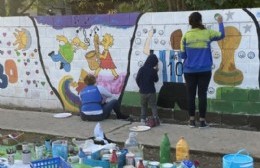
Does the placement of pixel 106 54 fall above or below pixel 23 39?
below

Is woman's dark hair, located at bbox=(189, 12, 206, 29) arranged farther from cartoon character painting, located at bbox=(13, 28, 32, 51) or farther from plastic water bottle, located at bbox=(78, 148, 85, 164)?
cartoon character painting, located at bbox=(13, 28, 32, 51)

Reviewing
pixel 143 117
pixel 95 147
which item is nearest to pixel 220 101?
pixel 143 117

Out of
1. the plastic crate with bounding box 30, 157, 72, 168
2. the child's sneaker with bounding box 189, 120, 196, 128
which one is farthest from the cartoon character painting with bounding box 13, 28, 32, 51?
the plastic crate with bounding box 30, 157, 72, 168

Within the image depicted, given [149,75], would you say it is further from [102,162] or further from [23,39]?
[102,162]

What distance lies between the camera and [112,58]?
8.74 meters

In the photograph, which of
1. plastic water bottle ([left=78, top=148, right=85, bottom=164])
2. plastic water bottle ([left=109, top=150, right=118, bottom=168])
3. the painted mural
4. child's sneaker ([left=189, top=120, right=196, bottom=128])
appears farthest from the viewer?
child's sneaker ([left=189, top=120, right=196, bottom=128])

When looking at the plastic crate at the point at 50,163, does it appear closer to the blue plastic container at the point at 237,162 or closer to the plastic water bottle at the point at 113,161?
the plastic water bottle at the point at 113,161

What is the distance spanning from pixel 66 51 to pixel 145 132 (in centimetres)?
266

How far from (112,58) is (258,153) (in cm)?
348

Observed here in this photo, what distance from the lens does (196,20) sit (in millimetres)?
7312

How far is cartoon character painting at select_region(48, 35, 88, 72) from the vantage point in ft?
30.0

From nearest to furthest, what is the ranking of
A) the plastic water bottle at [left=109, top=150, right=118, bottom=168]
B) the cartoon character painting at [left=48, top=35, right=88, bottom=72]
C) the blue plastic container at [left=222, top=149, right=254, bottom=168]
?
the blue plastic container at [left=222, top=149, right=254, bottom=168]
the plastic water bottle at [left=109, top=150, right=118, bottom=168]
the cartoon character painting at [left=48, top=35, right=88, bottom=72]

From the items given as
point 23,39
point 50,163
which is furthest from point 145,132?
point 23,39

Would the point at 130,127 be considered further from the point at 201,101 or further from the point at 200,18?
the point at 200,18
